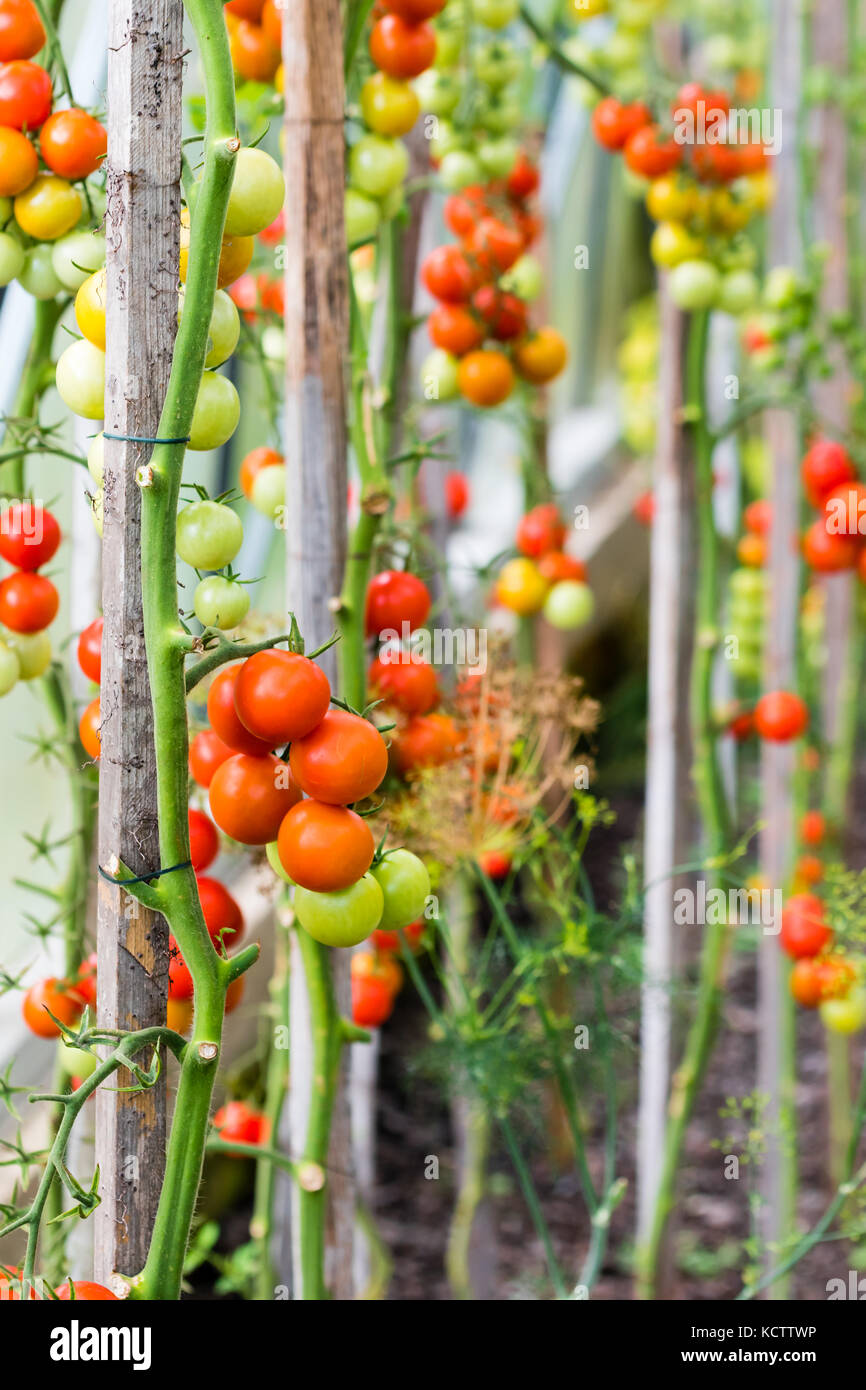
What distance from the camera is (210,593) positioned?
0.64m

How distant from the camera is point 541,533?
52.8 inches

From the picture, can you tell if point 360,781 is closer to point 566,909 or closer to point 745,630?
point 566,909

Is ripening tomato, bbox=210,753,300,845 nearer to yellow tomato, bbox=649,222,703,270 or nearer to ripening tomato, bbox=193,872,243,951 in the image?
ripening tomato, bbox=193,872,243,951

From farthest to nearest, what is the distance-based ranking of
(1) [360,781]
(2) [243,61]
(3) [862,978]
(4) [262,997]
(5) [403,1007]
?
(5) [403,1007]
(4) [262,997]
(3) [862,978]
(2) [243,61]
(1) [360,781]

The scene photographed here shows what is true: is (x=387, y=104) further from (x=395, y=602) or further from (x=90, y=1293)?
(x=90, y=1293)


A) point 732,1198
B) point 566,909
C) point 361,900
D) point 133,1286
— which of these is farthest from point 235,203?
point 732,1198

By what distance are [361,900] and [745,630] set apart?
62.7 inches

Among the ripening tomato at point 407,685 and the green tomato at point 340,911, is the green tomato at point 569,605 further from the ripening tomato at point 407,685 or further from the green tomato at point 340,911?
the green tomato at point 340,911

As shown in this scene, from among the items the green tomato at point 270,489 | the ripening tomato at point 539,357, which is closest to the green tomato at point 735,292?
the ripening tomato at point 539,357

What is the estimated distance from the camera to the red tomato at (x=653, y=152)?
1.19 meters

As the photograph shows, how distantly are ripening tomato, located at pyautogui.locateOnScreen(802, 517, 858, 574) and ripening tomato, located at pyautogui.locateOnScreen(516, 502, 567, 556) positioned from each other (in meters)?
0.30

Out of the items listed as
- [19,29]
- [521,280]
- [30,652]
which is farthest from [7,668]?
[521,280]

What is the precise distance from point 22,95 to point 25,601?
A: 298 mm

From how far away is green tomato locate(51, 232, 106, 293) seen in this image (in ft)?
2.39
